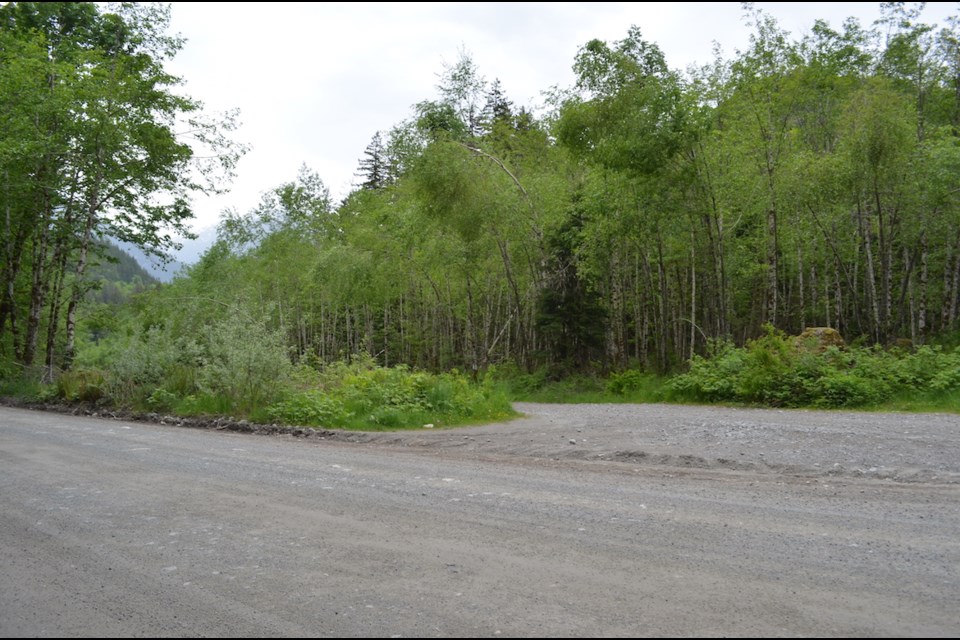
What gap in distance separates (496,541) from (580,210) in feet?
64.6

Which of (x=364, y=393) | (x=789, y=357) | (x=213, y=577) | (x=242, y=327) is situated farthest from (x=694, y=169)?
(x=213, y=577)

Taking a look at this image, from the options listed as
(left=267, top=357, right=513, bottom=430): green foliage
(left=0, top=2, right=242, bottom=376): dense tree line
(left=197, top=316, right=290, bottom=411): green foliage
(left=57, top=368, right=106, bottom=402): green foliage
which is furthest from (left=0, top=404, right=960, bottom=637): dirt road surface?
(left=0, top=2, right=242, bottom=376): dense tree line

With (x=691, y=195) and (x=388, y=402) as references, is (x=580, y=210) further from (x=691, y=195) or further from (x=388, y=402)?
(x=388, y=402)

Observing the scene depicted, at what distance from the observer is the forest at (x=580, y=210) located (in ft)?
47.7

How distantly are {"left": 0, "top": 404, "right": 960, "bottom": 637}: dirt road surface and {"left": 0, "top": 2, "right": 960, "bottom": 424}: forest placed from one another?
18.5 feet

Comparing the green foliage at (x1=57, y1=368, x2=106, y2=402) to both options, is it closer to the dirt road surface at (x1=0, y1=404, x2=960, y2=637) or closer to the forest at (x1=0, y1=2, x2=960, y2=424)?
the forest at (x1=0, y1=2, x2=960, y2=424)

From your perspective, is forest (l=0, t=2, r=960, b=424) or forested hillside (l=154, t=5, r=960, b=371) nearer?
forest (l=0, t=2, r=960, b=424)

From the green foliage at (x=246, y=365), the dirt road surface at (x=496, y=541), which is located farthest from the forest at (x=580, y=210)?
the dirt road surface at (x=496, y=541)

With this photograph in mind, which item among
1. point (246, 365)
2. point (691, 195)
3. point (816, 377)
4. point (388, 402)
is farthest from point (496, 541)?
point (691, 195)

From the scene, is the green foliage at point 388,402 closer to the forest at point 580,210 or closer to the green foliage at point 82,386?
the forest at point 580,210

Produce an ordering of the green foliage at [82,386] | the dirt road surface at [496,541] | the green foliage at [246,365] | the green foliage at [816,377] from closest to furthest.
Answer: the dirt road surface at [496,541]
the green foliage at [816,377]
the green foliage at [246,365]
the green foliage at [82,386]

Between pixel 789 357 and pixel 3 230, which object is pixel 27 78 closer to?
pixel 3 230

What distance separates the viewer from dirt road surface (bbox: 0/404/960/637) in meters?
3.37

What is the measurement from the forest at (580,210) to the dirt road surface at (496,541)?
5.62 metres
